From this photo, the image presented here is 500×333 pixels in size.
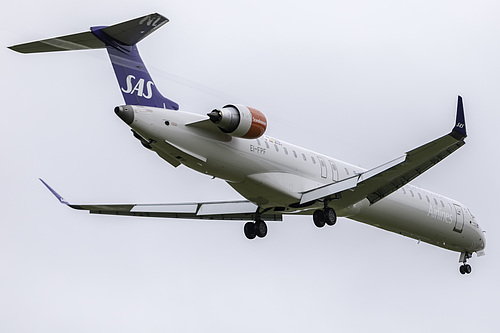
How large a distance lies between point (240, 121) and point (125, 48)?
3.86 metres

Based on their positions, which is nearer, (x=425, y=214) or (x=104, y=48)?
(x=104, y=48)

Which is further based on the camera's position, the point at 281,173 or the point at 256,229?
the point at 256,229

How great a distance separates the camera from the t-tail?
839 inches

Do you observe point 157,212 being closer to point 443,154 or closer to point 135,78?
point 135,78

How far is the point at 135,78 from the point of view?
2309 cm

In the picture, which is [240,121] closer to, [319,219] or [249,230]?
[319,219]

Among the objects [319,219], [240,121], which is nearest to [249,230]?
[319,219]

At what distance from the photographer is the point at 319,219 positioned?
25578 mm

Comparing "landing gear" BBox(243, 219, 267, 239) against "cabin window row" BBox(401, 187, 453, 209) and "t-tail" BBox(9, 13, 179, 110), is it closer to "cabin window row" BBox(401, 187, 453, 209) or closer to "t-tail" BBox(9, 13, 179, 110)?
"t-tail" BBox(9, 13, 179, 110)

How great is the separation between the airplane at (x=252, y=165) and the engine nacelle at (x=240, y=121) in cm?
3

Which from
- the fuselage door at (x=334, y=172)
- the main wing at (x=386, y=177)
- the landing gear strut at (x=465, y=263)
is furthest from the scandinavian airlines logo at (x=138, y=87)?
the landing gear strut at (x=465, y=263)

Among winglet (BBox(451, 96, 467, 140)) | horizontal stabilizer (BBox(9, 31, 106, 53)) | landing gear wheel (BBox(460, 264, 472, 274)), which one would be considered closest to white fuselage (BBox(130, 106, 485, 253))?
landing gear wheel (BBox(460, 264, 472, 274))

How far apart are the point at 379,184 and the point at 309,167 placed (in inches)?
91.7

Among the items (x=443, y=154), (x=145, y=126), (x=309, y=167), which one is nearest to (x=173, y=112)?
(x=145, y=126)
